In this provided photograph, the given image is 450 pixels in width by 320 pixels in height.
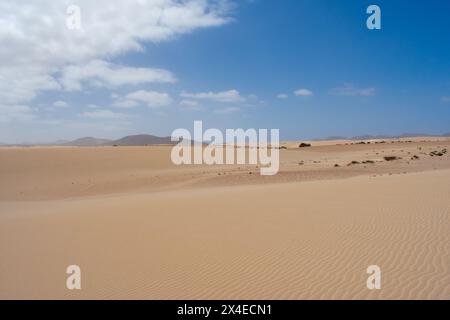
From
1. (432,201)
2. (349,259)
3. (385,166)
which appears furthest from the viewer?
(385,166)

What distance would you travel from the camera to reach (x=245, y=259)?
7.30m

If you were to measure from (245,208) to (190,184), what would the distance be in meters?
11.3

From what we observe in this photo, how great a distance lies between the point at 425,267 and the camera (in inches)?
253

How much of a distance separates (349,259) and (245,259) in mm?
1993

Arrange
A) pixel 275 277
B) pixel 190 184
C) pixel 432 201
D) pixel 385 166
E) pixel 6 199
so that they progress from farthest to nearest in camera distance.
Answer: pixel 385 166 → pixel 190 184 → pixel 6 199 → pixel 432 201 → pixel 275 277

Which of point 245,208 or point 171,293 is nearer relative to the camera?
point 171,293

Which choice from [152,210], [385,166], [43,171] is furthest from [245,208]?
[43,171]
